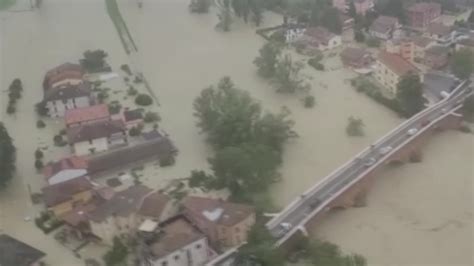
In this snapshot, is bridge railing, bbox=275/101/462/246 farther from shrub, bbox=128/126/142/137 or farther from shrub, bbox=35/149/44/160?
shrub, bbox=35/149/44/160

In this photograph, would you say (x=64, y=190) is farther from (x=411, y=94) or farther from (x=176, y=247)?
(x=411, y=94)

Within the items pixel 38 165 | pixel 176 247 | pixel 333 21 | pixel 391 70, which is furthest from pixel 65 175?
pixel 333 21

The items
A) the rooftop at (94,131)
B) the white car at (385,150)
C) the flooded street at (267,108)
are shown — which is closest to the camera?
the flooded street at (267,108)

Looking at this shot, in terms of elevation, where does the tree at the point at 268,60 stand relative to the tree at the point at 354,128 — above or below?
above

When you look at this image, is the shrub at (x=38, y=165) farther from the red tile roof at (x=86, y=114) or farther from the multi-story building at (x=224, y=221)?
the multi-story building at (x=224, y=221)

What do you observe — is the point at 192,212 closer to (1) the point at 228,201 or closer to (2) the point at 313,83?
(1) the point at 228,201

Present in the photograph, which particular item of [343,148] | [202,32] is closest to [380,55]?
[343,148]

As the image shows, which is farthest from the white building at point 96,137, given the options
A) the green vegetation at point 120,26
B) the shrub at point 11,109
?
the green vegetation at point 120,26
